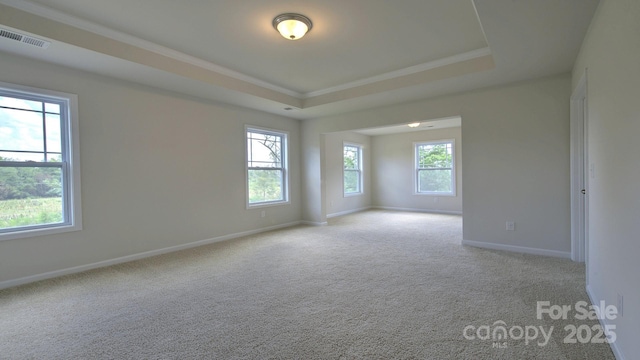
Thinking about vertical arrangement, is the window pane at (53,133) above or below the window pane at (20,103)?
below

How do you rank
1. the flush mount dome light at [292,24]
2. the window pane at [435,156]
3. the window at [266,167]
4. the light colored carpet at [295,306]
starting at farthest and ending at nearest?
the window pane at [435,156] → the window at [266,167] → the flush mount dome light at [292,24] → the light colored carpet at [295,306]

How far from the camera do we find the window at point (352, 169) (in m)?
8.45

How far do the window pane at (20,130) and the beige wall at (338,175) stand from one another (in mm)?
5308

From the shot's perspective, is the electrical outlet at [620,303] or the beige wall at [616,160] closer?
the beige wall at [616,160]

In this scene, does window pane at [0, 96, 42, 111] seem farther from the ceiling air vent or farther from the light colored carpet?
the light colored carpet

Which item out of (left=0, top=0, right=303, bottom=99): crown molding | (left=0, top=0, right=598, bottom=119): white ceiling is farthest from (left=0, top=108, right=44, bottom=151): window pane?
(left=0, top=0, right=303, bottom=99): crown molding

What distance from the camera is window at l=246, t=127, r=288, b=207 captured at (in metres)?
5.60

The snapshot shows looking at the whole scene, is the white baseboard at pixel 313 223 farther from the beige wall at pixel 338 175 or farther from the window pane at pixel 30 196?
the window pane at pixel 30 196

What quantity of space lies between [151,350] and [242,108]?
4185 millimetres

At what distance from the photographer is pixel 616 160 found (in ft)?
5.96

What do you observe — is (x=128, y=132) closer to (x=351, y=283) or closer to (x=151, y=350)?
(x=151, y=350)

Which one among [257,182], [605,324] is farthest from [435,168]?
[605,324]

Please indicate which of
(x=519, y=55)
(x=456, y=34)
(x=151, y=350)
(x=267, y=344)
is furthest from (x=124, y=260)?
(x=519, y=55)

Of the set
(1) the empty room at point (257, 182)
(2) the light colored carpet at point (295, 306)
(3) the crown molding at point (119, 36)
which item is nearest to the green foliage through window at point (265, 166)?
(1) the empty room at point (257, 182)
